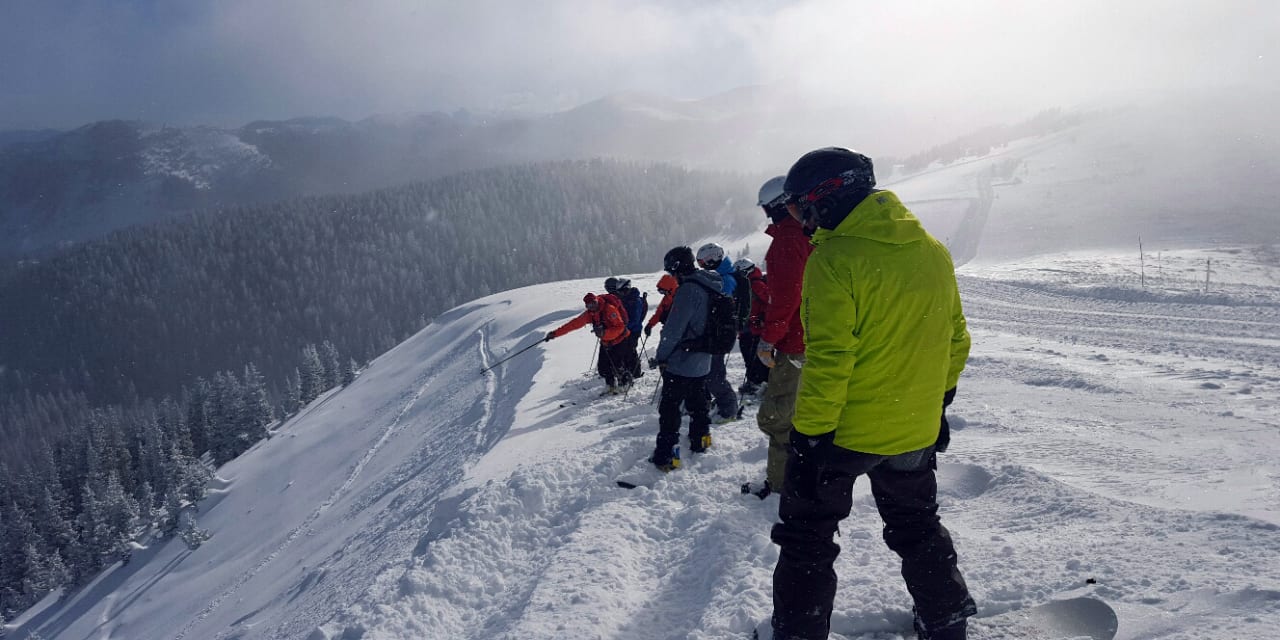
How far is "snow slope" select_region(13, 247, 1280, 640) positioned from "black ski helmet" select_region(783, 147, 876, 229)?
2.32 m

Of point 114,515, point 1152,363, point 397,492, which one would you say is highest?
point 1152,363

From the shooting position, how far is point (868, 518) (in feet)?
15.1

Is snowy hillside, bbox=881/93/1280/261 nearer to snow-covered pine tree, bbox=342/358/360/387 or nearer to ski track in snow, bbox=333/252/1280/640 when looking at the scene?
ski track in snow, bbox=333/252/1280/640

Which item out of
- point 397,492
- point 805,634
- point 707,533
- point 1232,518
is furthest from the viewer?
point 397,492

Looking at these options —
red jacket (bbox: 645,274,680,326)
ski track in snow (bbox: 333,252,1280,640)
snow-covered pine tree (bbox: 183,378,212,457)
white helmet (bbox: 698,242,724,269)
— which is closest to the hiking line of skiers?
ski track in snow (bbox: 333,252,1280,640)

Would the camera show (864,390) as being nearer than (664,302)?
Yes

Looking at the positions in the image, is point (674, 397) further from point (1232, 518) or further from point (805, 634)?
point (1232, 518)

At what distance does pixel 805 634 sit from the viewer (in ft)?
9.70

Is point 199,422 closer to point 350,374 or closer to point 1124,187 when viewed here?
point 350,374

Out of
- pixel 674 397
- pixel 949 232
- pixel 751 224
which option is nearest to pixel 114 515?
pixel 674 397

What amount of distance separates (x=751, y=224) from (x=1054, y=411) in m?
102

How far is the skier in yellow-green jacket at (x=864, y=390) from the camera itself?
2.65 meters

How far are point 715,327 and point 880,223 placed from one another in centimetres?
334

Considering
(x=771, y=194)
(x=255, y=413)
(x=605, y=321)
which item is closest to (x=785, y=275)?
(x=771, y=194)
